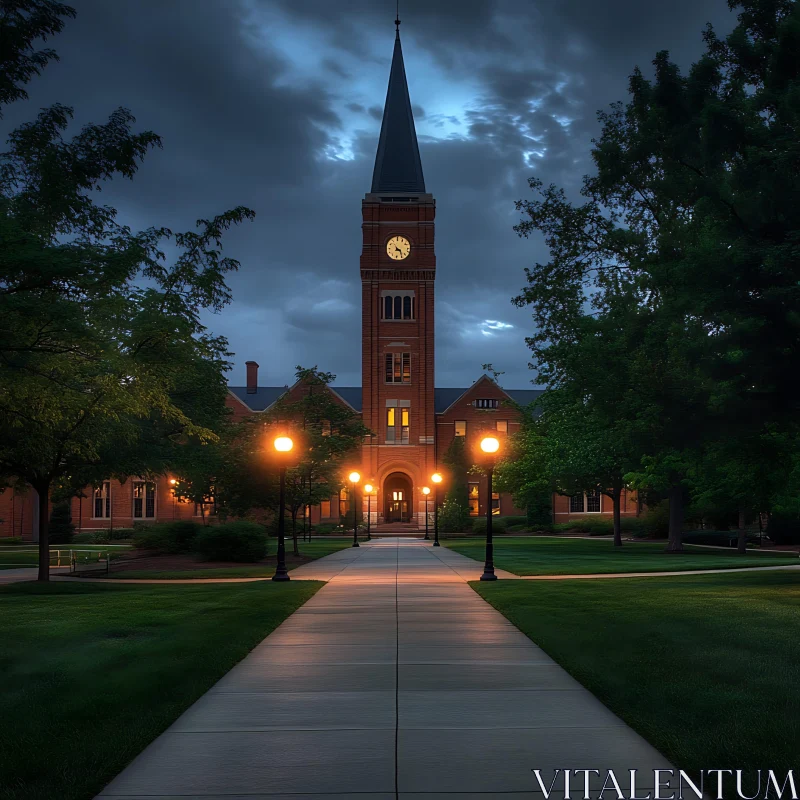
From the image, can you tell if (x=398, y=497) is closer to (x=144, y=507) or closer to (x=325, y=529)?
(x=325, y=529)

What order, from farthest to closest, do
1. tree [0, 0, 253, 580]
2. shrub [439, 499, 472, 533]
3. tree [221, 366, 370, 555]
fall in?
1. shrub [439, 499, 472, 533]
2. tree [221, 366, 370, 555]
3. tree [0, 0, 253, 580]

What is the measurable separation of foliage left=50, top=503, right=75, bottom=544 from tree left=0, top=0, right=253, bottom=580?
3655 cm

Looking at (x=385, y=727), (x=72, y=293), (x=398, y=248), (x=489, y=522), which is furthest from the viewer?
(x=398, y=248)

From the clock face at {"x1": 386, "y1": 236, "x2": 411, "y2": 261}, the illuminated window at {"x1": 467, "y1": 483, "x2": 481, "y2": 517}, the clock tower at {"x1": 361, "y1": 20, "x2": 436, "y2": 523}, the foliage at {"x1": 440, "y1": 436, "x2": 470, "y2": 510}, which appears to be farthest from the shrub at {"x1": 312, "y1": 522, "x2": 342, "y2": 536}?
the clock face at {"x1": 386, "y1": 236, "x2": 411, "y2": 261}

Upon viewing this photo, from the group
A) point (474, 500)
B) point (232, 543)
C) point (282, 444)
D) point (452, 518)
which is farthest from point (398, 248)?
point (282, 444)

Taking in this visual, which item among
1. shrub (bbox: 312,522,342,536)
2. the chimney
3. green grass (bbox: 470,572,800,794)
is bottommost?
shrub (bbox: 312,522,342,536)

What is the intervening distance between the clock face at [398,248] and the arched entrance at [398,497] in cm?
1933

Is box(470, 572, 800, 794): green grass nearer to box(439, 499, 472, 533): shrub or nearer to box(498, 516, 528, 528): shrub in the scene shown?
box(439, 499, 472, 533): shrub

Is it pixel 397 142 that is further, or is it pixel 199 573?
pixel 397 142

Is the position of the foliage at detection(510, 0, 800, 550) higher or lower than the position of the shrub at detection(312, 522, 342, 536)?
higher

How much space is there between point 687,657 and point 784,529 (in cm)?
3729

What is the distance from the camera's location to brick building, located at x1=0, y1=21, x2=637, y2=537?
72.4m

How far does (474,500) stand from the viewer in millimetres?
76062

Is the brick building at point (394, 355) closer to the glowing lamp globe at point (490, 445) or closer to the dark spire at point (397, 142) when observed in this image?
the dark spire at point (397, 142)
